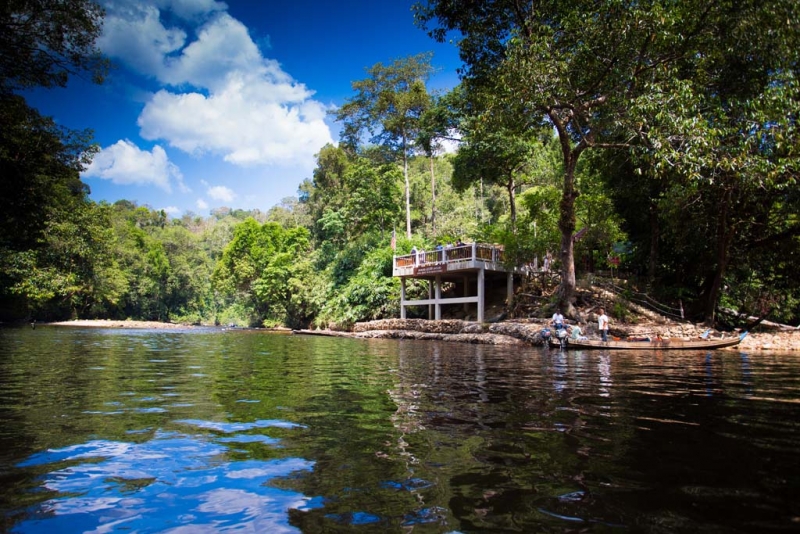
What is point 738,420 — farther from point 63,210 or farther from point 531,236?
point 63,210

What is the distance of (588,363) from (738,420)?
244 inches

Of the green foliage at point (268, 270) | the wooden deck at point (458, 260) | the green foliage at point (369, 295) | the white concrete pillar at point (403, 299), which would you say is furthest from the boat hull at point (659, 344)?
the green foliage at point (268, 270)

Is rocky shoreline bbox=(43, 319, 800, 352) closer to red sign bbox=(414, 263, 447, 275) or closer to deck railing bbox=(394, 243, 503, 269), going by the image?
red sign bbox=(414, 263, 447, 275)

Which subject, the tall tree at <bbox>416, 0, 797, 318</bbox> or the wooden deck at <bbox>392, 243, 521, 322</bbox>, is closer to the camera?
the tall tree at <bbox>416, 0, 797, 318</bbox>

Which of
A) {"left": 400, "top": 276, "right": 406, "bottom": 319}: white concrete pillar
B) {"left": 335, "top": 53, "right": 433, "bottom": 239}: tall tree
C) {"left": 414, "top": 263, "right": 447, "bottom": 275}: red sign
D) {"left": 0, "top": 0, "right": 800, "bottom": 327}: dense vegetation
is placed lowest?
{"left": 400, "top": 276, "right": 406, "bottom": 319}: white concrete pillar

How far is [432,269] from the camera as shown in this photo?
25.8 metres

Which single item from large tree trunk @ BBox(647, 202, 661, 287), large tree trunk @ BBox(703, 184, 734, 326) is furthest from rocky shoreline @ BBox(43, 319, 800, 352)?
large tree trunk @ BBox(647, 202, 661, 287)

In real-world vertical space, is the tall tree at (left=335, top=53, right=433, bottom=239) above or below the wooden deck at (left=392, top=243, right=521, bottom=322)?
above

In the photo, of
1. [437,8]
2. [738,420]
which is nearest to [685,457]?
[738,420]

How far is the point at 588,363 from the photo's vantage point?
34.0ft

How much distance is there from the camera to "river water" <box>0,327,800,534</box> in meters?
2.24

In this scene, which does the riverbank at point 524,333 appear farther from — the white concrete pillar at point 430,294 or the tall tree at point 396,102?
the tall tree at point 396,102

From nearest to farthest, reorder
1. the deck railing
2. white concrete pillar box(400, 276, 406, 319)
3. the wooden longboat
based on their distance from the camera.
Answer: the wooden longboat → the deck railing → white concrete pillar box(400, 276, 406, 319)

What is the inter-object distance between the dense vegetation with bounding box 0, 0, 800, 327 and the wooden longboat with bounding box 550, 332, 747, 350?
4336 mm
